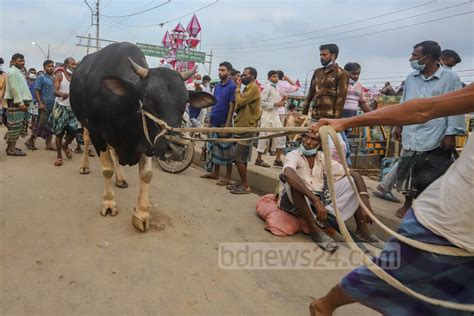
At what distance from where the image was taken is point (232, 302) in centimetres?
242

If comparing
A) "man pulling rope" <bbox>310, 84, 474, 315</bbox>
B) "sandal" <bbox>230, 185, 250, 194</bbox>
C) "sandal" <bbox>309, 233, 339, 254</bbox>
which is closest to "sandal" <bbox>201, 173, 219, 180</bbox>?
"sandal" <bbox>230, 185, 250, 194</bbox>

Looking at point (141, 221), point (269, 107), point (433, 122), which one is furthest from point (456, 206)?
point (269, 107)

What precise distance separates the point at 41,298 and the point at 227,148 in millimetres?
3423

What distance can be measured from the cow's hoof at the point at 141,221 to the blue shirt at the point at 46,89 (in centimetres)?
448

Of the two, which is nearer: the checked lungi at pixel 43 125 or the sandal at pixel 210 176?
the sandal at pixel 210 176

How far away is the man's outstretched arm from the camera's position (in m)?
1.37

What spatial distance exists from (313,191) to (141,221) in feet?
5.39

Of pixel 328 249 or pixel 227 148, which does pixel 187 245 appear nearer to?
pixel 328 249

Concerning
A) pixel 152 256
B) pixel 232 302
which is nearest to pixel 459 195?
pixel 232 302

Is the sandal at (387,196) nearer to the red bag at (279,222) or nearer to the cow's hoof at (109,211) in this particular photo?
the red bag at (279,222)

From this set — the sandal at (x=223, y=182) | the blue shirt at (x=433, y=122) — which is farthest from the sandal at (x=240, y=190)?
the blue shirt at (x=433, y=122)

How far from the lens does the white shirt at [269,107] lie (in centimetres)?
666

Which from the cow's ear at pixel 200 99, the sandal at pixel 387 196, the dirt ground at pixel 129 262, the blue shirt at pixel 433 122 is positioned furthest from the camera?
the sandal at pixel 387 196

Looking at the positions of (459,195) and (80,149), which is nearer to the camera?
(459,195)
